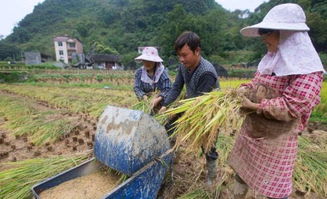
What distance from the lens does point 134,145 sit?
1711 mm

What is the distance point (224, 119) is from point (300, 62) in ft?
1.82

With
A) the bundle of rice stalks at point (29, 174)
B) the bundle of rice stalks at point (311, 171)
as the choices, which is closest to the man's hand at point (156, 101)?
the bundle of rice stalks at point (29, 174)

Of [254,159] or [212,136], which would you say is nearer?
[212,136]

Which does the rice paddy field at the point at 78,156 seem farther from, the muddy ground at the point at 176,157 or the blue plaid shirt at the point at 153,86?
the blue plaid shirt at the point at 153,86

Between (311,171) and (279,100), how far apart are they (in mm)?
2072

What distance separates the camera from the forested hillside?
34.9 m

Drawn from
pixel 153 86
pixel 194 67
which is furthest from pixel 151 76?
pixel 194 67

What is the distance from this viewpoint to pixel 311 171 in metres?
2.67

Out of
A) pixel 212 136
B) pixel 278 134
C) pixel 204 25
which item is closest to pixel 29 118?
pixel 212 136

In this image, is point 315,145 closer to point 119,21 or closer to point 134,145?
point 134,145

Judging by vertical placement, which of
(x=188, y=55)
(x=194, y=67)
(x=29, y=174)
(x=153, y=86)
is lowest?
(x=29, y=174)

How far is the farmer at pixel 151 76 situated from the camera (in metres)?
2.71

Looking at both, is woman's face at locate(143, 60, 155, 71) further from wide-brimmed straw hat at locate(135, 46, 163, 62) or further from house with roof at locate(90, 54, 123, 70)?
house with roof at locate(90, 54, 123, 70)

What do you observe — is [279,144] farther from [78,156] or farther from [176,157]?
[78,156]
